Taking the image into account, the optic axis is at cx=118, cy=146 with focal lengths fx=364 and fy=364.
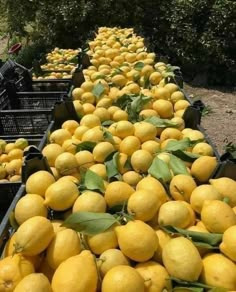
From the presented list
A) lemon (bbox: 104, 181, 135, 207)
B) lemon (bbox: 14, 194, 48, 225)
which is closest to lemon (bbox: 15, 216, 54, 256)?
lemon (bbox: 14, 194, 48, 225)

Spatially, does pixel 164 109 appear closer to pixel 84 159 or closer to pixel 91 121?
pixel 91 121

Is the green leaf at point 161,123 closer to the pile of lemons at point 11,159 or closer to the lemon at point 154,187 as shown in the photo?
the lemon at point 154,187

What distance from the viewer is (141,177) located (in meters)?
1.92

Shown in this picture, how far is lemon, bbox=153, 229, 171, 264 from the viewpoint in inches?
55.1

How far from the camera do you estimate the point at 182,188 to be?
1.71 metres

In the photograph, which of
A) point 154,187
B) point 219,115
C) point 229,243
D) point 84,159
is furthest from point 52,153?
point 219,115

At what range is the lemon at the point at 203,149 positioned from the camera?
6.94 feet

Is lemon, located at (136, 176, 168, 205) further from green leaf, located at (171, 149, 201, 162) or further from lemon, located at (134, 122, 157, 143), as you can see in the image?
lemon, located at (134, 122, 157, 143)

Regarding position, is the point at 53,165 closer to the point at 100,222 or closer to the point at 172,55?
the point at 100,222

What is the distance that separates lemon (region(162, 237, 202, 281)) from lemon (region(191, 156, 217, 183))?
0.62 metres

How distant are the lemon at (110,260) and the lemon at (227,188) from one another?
588 mm

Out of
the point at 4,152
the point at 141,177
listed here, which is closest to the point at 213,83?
the point at 4,152

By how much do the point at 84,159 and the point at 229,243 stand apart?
976mm

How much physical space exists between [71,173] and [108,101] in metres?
1.06
